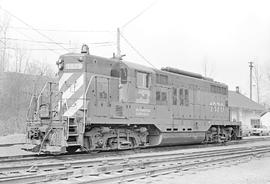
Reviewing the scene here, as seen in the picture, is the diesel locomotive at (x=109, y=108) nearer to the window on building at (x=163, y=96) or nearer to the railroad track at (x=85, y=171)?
the window on building at (x=163, y=96)

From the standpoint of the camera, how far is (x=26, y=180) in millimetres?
6496

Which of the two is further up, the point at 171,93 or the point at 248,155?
the point at 171,93

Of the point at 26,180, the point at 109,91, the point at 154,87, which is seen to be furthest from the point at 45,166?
the point at 154,87

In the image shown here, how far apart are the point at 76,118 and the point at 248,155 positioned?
6.92 m

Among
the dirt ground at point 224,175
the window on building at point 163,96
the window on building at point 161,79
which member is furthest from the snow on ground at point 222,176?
the window on building at point 161,79

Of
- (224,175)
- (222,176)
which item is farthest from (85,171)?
(224,175)

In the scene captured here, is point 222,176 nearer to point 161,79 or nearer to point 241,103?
point 161,79

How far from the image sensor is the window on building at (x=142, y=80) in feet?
45.3

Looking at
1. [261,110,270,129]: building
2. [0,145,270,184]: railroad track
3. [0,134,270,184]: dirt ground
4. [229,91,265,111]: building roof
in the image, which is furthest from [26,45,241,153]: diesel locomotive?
[261,110,270,129]: building

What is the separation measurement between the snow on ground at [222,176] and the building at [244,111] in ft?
104

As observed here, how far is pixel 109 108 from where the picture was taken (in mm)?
12539

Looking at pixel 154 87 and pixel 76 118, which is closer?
pixel 76 118

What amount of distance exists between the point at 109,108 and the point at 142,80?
227 cm

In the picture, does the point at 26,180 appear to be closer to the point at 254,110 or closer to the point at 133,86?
the point at 133,86
